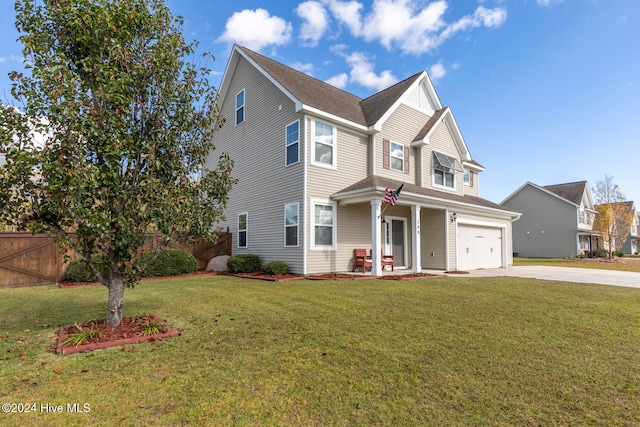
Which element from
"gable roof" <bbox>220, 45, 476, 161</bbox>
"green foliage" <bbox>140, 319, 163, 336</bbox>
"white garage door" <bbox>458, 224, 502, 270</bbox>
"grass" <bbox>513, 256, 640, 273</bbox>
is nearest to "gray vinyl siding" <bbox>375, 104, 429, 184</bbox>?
"gable roof" <bbox>220, 45, 476, 161</bbox>

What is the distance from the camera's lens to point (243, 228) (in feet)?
49.1

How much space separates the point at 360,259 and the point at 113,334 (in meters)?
9.36

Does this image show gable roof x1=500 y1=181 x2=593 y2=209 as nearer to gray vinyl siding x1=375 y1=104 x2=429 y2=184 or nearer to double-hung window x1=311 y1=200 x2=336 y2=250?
gray vinyl siding x1=375 y1=104 x2=429 y2=184

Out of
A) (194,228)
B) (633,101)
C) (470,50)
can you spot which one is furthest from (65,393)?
(633,101)

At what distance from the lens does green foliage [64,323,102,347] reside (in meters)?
4.06

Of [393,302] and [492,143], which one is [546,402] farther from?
[492,143]

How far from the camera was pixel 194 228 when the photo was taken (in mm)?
5141

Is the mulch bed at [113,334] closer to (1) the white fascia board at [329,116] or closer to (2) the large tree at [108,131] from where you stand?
(2) the large tree at [108,131]

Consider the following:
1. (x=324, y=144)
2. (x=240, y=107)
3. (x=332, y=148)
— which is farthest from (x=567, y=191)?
(x=240, y=107)

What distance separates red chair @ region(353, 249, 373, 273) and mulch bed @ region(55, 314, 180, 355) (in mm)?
8321

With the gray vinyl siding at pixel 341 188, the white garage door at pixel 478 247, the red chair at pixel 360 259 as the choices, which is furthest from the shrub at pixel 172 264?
the white garage door at pixel 478 247

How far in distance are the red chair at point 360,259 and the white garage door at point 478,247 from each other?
17.7 ft

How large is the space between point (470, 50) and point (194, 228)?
49.7 feet

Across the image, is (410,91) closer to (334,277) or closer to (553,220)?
(334,277)
